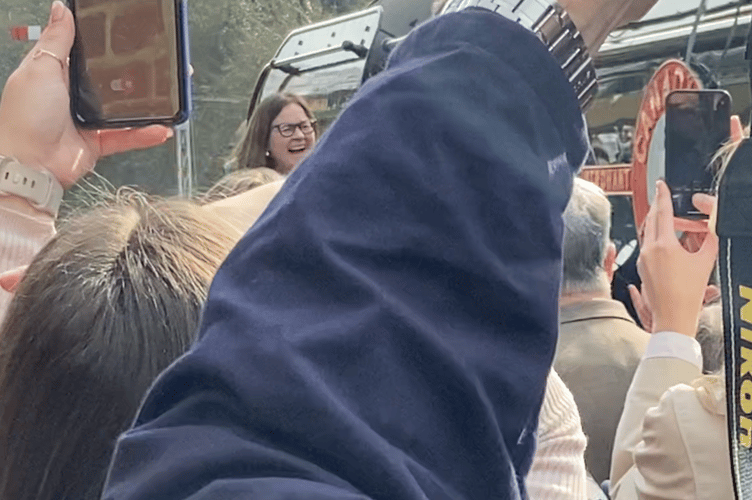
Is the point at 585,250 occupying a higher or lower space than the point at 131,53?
lower

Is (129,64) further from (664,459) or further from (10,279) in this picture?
(664,459)

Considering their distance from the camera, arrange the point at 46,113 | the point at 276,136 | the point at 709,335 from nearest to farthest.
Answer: the point at 46,113
the point at 709,335
the point at 276,136

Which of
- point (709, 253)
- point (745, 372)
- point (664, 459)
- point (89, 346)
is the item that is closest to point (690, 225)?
point (709, 253)

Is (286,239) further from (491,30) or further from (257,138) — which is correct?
A: (257,138)

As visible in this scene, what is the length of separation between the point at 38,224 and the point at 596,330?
144 cm

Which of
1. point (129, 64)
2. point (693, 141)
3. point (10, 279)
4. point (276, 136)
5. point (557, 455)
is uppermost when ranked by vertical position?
point (129, 64)

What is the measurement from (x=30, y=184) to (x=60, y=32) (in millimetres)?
192

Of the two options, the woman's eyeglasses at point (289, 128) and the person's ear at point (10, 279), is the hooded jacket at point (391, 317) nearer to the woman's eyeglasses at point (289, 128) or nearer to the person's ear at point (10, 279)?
the person's ear at point (10, 279)

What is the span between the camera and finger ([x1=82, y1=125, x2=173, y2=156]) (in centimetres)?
147

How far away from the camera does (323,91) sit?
18.3ft

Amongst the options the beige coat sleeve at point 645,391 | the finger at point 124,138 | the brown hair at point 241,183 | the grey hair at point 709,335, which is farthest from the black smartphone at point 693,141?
the finger at point 124,138

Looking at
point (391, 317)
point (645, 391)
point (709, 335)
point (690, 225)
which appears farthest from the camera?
point (709, 335)

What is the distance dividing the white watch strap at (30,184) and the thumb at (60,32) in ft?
0.46

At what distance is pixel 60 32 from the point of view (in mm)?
1384
